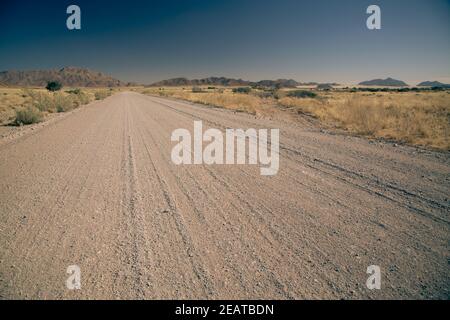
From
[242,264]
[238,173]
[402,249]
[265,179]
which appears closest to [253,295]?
[242,264]

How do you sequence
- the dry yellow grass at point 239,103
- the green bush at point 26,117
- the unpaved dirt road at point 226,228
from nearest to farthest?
1. the unpaved dirt road at point 226,228
2. the green bush at point 26,117
3. the dry yellow grass at point 239,103

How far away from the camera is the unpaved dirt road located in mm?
3045

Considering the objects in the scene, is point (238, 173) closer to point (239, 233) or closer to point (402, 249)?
point (239, 233)

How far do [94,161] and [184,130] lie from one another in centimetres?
524

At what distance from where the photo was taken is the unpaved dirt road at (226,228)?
9.99 ft

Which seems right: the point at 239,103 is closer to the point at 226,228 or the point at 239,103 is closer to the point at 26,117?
the point at 26,117

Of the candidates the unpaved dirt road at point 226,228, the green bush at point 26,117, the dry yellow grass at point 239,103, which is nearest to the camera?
the unpaved dirt road at point 226,228

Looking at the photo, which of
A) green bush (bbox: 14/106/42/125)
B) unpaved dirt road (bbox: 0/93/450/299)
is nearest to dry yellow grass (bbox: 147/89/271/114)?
green bush (bbox: 14/106/42/125)

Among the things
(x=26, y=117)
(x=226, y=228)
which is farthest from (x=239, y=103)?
(x=226, y=228)

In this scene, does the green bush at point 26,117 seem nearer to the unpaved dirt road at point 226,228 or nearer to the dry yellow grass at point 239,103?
the unpaved dirt road at point 226,228

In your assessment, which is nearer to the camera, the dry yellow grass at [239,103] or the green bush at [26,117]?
the green bush at [26,117]

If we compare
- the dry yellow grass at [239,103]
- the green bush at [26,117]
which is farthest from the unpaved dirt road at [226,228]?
the dry yellow grass at [239,103]

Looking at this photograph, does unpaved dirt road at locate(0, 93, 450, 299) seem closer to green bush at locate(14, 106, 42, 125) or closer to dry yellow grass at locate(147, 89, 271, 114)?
green bush at locate(14, 106, 42, 125)

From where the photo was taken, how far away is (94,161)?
7875 mm
